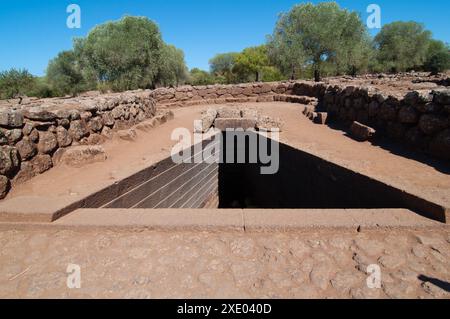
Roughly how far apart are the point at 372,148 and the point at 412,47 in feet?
131

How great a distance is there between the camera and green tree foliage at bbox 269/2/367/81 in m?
20.9

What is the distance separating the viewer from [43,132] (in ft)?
14.6

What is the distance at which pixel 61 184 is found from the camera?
3994 mm

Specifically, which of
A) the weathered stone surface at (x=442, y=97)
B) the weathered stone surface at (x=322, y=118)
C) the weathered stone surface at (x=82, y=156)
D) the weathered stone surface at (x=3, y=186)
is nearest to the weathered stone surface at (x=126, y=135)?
the weathered stone surface at (x=82, y=156)

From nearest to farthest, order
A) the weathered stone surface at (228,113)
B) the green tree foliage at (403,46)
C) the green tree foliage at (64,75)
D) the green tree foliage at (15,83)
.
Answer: the weathered stone surface at (228,113) → the green tree foliage at (15,83) → the green tree foliage at (64,75) → the green tree foliage at (403,46)

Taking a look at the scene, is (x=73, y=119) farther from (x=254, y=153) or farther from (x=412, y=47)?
(x=412, y=47)

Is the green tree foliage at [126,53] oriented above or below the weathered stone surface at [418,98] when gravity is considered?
above

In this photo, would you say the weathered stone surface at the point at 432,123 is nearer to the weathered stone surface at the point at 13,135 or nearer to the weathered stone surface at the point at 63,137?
the weathered stone surface at the point at 63,137

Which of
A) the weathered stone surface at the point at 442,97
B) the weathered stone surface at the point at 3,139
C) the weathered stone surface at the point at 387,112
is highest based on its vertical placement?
the weathered stone surface at the point at 442,97

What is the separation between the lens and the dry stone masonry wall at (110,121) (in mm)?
3908

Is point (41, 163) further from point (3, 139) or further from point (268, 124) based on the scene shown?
point (268, 124)

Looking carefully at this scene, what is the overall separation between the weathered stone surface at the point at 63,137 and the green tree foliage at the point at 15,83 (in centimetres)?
2688

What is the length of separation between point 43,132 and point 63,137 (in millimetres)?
417

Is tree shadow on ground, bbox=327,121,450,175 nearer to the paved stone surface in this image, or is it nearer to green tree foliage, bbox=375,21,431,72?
the paved stone surface
